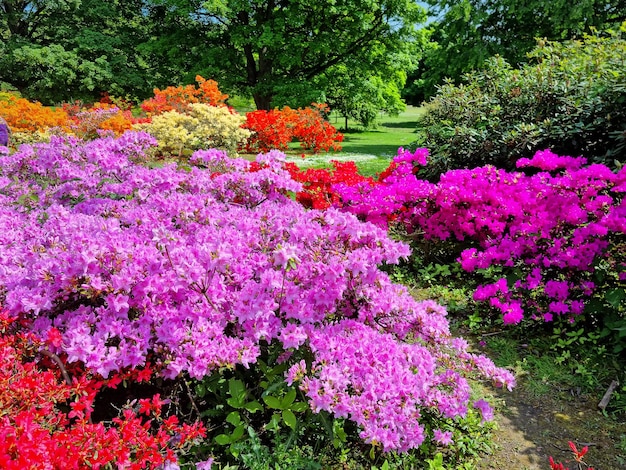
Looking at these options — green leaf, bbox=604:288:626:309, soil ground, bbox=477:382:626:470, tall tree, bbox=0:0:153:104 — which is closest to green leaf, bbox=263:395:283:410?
soil ground, bbox=477:382:626:470

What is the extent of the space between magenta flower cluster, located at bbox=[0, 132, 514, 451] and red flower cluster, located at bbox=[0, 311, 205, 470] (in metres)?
0.12

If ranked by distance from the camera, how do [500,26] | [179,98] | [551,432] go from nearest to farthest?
[551,432]
[179,98]
[500,26]

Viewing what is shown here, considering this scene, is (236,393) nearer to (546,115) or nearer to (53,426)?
(53,426)

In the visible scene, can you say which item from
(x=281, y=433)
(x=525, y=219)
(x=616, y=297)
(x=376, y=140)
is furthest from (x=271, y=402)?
(x=376, y=140)

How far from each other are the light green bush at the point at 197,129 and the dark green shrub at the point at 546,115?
4223 millimetres

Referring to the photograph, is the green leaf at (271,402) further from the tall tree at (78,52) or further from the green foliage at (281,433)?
the tall tree at (78,52)

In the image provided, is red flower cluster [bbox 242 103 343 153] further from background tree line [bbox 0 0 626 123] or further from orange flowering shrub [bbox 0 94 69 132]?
background tree line [bbox 0 0 626 123]

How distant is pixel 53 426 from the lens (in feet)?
5.69

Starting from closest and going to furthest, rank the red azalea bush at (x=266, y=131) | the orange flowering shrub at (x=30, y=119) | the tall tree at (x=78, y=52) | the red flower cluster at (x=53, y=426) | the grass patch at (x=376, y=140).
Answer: the red flower cluster at (x=53, y=426) → the orange flowering shrub at (x=30, y=119) → the red azalea bush at (x=266, y=131) → the grass patch at (x=376, y=140) → the tall tree at (x=78, y=52)

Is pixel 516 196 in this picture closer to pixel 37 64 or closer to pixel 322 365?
pixel 322 365

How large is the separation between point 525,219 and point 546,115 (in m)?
2.52

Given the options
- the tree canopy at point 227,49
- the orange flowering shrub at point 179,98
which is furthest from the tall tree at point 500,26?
the orange flowering shrub at point 179,98

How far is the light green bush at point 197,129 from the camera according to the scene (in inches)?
330

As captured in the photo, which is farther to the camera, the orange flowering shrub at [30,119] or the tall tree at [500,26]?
the tall tree at [500,26]
